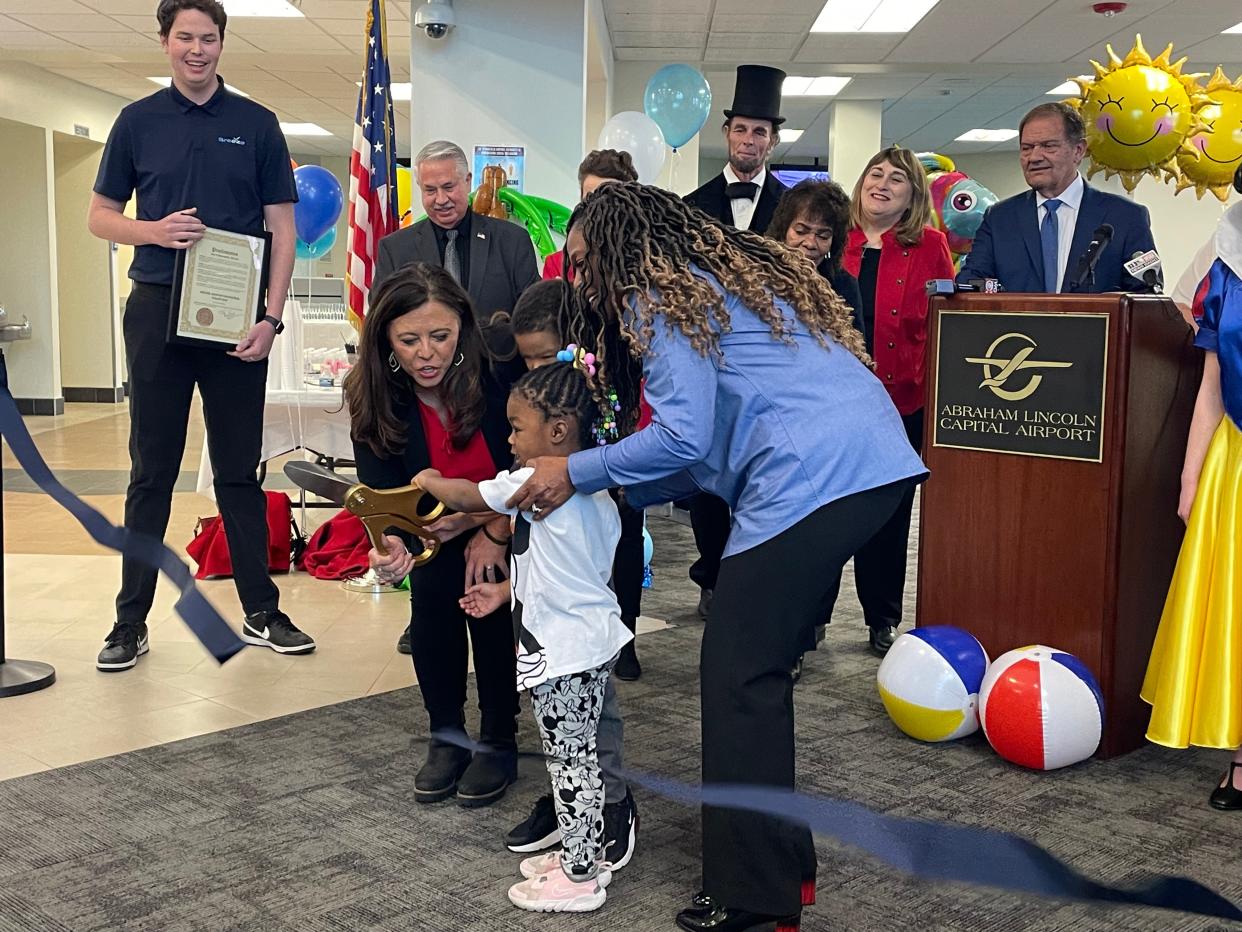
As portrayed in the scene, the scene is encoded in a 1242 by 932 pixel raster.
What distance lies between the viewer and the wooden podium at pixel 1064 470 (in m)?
2.89

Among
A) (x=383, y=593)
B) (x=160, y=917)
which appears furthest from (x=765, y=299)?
(x=383, y=593)

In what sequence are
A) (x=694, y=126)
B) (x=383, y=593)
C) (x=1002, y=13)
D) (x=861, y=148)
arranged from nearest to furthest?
(x=383, y=593) → (x=694, y=126) → (x=1002, y=13) → (x=861, y=148)

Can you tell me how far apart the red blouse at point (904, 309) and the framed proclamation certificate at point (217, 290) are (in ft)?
6.13

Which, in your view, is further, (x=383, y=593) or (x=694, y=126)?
(x=694, y=126)

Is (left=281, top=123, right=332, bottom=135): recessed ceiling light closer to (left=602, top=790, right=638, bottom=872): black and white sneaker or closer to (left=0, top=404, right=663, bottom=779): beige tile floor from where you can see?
(left=0, top=404, right=663, bottom=779): beige tile floor

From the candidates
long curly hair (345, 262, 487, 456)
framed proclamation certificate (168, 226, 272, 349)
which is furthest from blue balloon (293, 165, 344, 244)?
long curly hair (345, 262, 487, 456)

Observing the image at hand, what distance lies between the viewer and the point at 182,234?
346 cm

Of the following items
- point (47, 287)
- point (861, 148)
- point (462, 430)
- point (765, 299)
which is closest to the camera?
point (765, 299)

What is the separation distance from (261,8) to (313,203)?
3.38m

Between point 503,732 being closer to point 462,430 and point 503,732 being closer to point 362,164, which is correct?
point 462,430

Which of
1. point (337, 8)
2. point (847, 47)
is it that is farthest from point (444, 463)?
point (847, 47)

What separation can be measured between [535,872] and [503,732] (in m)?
0.50

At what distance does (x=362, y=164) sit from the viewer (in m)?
5.52

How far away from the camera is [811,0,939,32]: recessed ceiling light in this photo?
9.12 m
